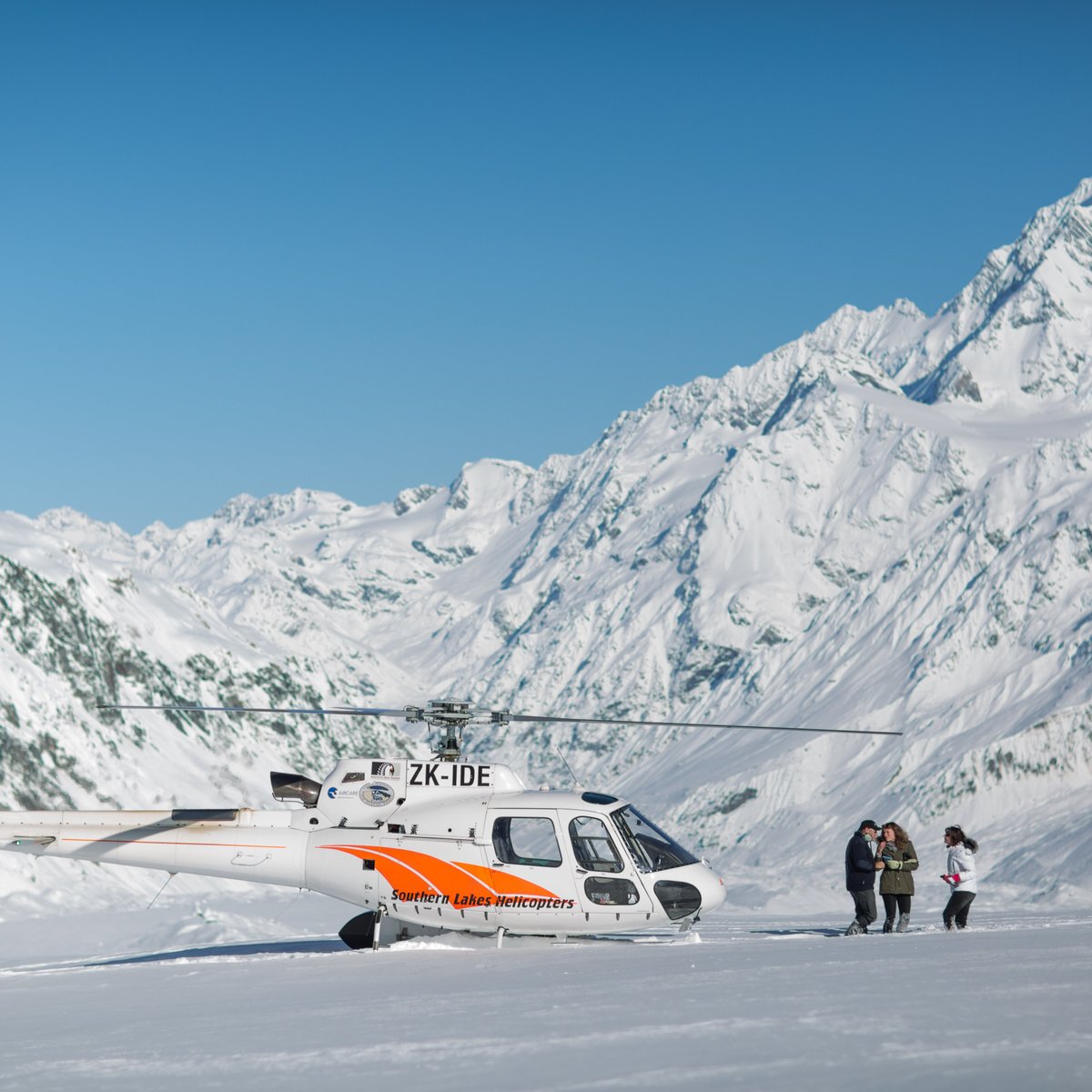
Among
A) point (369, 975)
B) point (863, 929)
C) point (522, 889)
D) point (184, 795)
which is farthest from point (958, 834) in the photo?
point (184, 795)

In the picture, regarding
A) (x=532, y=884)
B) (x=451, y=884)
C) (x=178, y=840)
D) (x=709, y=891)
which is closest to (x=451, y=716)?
(x=451, y=884)

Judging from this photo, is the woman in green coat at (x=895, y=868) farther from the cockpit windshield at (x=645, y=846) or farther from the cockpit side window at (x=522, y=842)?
the cockpit side window at (x=522, y=842)

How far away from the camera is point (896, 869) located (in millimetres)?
24500

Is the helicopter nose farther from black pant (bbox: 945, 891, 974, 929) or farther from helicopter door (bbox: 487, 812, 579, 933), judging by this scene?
black pant (bbox: 945, 891, 974, 929)

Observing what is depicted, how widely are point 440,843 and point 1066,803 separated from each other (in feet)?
425

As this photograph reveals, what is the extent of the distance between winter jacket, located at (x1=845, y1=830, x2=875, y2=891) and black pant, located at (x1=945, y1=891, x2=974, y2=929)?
4.20 feet

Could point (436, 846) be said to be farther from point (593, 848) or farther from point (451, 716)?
point (593, 848)

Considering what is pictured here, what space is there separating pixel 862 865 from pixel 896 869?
1.85 feet

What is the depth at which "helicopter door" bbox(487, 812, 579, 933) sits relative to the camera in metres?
24.0

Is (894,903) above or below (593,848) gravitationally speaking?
below

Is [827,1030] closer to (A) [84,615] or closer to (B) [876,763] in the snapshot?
(A) [84,615]

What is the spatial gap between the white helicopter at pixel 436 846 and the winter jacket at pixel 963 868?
2766 millimetres

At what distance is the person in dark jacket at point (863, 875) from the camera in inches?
965

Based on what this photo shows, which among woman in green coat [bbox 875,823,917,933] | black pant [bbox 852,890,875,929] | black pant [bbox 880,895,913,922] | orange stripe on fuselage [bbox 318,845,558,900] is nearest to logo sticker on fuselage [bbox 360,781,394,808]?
orange stripe on fuselage [bbox 318,845,558,900]
